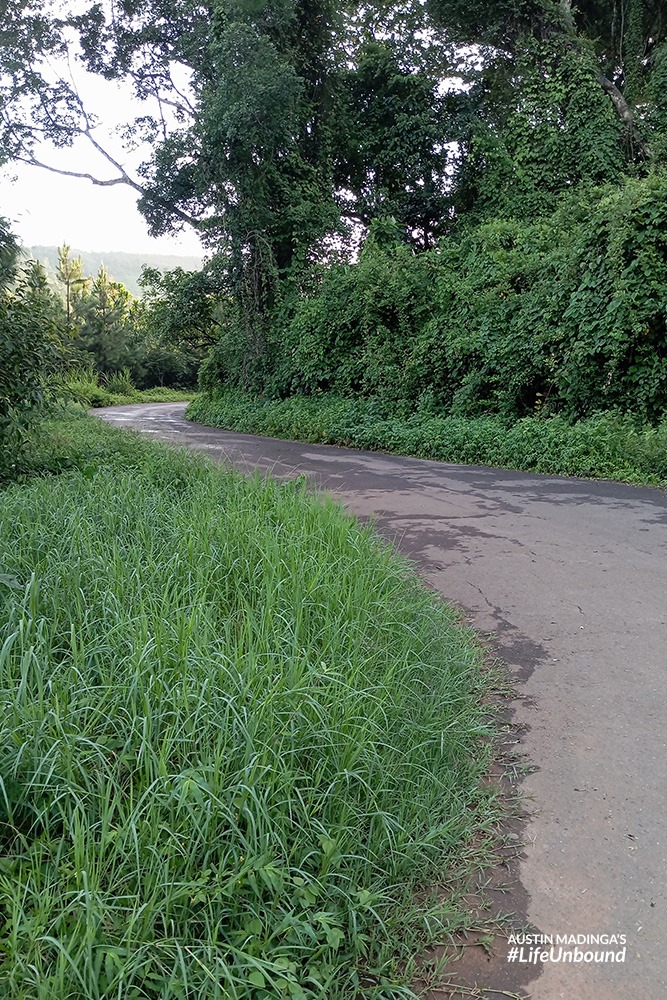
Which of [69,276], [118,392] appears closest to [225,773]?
[118,392]

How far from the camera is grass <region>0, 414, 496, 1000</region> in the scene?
5.32 feet

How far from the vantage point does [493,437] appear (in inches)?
392

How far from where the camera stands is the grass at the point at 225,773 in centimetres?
162

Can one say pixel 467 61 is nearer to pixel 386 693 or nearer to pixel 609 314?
pixel 609 314

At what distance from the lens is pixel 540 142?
55.2 ft

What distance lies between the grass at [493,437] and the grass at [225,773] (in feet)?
18.4

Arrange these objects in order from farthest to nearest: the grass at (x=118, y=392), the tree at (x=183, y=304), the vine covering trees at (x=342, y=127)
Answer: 1. the grass at (x=118, y=392)
2. the tree at (x=183, y=304)
3. the vine covering trees at (x=342, y=127)

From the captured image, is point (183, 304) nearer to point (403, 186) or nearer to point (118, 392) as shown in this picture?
point (403, 186)

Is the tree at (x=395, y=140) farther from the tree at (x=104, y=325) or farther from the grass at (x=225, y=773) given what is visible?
the tree at (x=104, y=325)

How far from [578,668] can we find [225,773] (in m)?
2.13

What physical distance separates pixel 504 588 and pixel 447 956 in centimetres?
292

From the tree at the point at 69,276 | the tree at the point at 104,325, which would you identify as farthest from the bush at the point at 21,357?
the tree at the point at 69,276

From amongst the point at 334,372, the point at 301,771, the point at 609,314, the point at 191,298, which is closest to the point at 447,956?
the point at 301,771

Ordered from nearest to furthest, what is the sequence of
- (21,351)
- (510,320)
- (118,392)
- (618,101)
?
(21,351) < (510,320) < (618,101) < (118,392)
